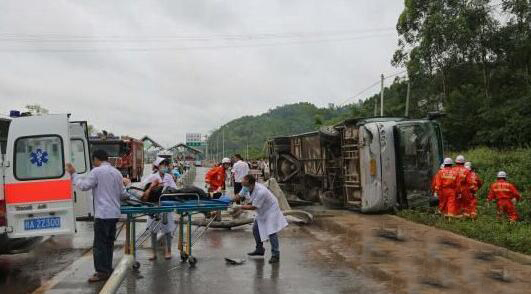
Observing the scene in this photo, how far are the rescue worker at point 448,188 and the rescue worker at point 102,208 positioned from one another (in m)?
7.91

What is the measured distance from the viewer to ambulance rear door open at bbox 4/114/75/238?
8.12 meters

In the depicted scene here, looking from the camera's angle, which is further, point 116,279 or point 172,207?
point 172,207

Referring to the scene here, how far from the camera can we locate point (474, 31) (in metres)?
31.5

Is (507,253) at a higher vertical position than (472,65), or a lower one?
lower

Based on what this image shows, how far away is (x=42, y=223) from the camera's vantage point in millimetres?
8203

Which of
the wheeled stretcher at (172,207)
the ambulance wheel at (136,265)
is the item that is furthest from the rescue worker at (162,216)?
the ambulance wheel at (136,265)

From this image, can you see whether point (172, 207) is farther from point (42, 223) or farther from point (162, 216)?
point (42, 223)

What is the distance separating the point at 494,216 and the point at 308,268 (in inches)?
268

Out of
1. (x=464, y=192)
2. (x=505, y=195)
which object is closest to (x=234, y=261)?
(x=464, y=192)

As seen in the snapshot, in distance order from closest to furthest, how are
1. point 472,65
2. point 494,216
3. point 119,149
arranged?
point 494,216 < point 119,149 < point 472,65

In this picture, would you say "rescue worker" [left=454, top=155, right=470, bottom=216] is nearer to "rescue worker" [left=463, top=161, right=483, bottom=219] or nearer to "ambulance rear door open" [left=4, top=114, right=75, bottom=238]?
"rescue worker" [left=463, top=161, right=483, bottom=219]

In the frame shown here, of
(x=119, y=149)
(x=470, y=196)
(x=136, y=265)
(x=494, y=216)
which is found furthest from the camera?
(x=119, y=149)

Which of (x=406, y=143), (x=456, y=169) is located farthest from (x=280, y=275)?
(x=406, y=143)

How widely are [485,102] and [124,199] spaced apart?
85.4 ft
